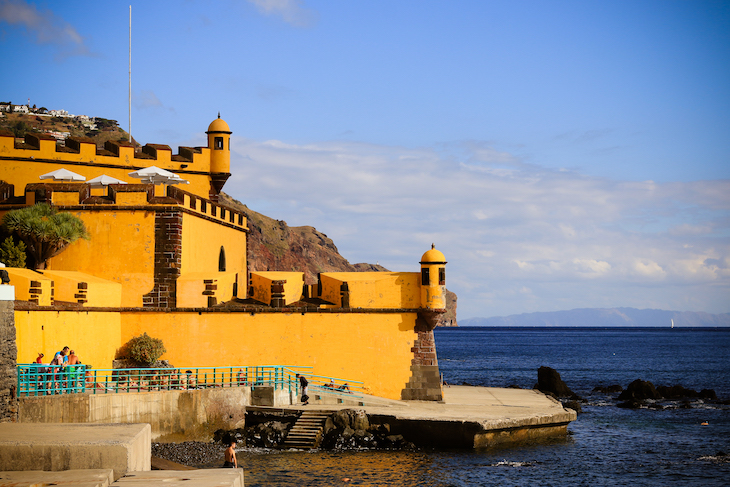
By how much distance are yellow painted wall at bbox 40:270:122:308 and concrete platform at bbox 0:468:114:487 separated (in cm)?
1256

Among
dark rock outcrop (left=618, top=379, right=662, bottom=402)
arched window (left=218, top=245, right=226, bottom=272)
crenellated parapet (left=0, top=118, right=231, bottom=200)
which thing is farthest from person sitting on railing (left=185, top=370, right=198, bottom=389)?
dark rock outcrop (left=618, top=379, right=662, bottom=402)

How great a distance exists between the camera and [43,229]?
2562 cm

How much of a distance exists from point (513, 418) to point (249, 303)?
425 inches

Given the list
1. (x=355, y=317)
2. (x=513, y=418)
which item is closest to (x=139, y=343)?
(x=355, y=317)

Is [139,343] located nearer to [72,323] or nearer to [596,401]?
[72,323]

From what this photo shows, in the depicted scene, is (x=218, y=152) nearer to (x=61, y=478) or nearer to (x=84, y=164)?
(x=84, y=164)

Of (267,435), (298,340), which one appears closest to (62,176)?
(298,340)

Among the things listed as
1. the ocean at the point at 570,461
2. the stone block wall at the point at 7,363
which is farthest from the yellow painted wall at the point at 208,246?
the stone block wall at the point at 7,363

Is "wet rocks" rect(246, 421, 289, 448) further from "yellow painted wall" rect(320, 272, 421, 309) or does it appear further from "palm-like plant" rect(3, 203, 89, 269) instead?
"palm-like plant" rect(3, 203, 89, 269)

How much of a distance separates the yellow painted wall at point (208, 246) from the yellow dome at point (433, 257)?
28.7 ft

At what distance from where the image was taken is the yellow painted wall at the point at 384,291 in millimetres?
27703

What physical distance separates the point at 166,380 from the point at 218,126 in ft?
45.4

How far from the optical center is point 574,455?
79.8ft

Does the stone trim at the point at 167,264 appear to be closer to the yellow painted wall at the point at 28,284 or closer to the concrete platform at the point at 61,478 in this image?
the yellow painted wall at the point at 28,284
